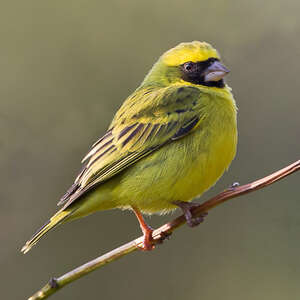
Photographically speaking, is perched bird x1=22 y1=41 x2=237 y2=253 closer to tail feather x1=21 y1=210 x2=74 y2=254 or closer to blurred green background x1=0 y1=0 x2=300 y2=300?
tail feather x1=21 y1=210 x2=74 y2=254

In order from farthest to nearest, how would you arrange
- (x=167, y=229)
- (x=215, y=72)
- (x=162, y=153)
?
(x=215, y=72) < (x=162, y=153) < (x=167, y=229)

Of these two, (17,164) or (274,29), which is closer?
(17,164)

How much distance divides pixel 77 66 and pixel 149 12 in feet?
4.07

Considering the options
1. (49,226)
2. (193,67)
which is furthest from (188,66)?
(49,226)

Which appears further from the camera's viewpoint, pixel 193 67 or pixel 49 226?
pixel 193 67

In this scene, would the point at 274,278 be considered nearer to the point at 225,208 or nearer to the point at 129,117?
the point at 225,208

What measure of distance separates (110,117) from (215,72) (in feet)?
9.05

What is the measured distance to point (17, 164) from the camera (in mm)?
7188

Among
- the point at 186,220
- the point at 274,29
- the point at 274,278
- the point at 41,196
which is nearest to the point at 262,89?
the point at 274,29

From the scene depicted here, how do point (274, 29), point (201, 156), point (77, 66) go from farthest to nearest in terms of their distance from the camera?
point (77, 66) < point (274, 29) < point (201, 156)

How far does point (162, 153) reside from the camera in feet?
14.4

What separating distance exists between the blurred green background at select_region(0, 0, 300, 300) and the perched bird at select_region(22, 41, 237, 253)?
1932 mm

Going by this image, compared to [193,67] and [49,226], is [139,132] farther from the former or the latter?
[49,226]

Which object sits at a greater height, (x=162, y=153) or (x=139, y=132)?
(x=139, y=132)
